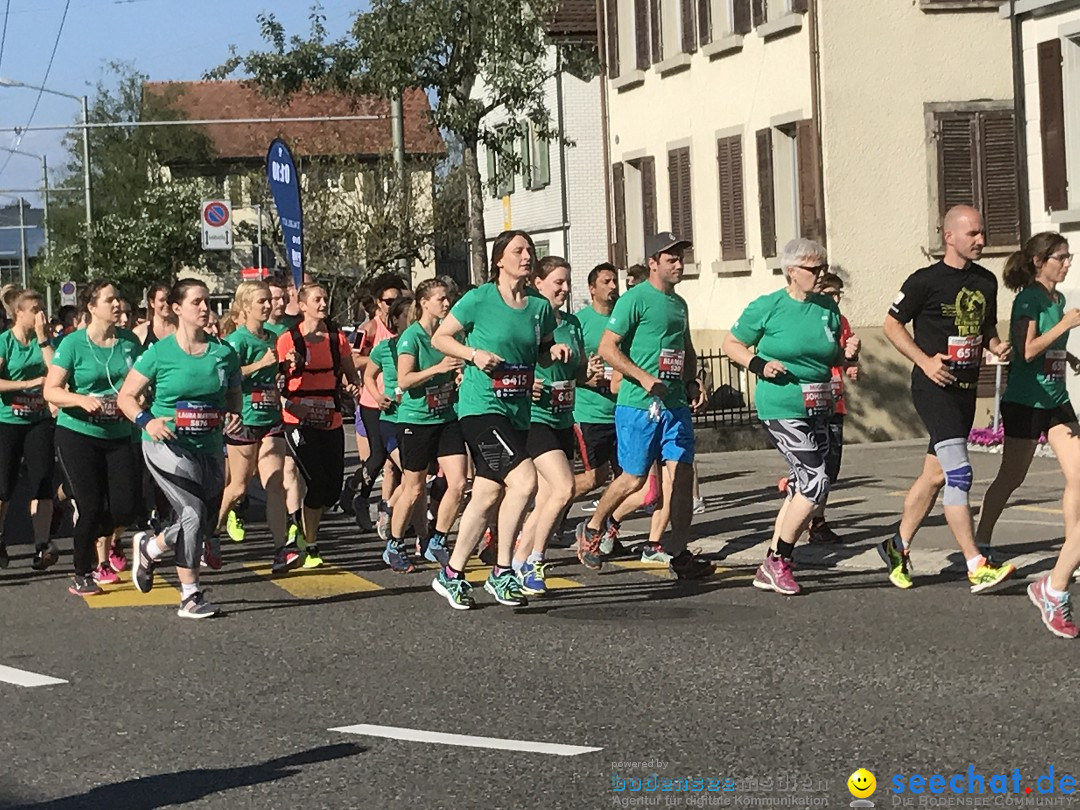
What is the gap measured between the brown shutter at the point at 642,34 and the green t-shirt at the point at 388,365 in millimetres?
17676

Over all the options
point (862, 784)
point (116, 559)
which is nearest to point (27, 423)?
point (116, 559)

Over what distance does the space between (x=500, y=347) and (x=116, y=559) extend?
3963 millimetres

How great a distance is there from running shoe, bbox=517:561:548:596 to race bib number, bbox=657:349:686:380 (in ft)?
4.73

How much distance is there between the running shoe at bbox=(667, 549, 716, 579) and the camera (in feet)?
41.3

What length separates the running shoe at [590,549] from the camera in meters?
13.5

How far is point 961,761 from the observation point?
274 inches

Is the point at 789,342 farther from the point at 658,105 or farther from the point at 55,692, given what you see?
the point at 658,105

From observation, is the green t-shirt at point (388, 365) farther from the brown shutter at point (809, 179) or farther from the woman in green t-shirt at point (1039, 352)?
the brown shutter at point (809, 179)

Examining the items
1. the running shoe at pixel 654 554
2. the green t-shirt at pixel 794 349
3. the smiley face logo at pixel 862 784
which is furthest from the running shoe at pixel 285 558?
the smiley face logo at pixel 862 784

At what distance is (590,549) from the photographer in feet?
44.8

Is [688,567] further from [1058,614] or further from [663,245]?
[1058,614]

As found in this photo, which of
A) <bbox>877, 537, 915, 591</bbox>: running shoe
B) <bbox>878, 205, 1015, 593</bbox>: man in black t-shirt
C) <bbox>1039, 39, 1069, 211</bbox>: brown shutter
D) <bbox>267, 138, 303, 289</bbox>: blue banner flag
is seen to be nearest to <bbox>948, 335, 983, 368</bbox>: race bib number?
<bbox>878, 205, 1015, 593</bbox>: man in black t-shirt

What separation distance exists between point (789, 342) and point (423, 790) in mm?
5197

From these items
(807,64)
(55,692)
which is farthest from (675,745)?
(807,64)
